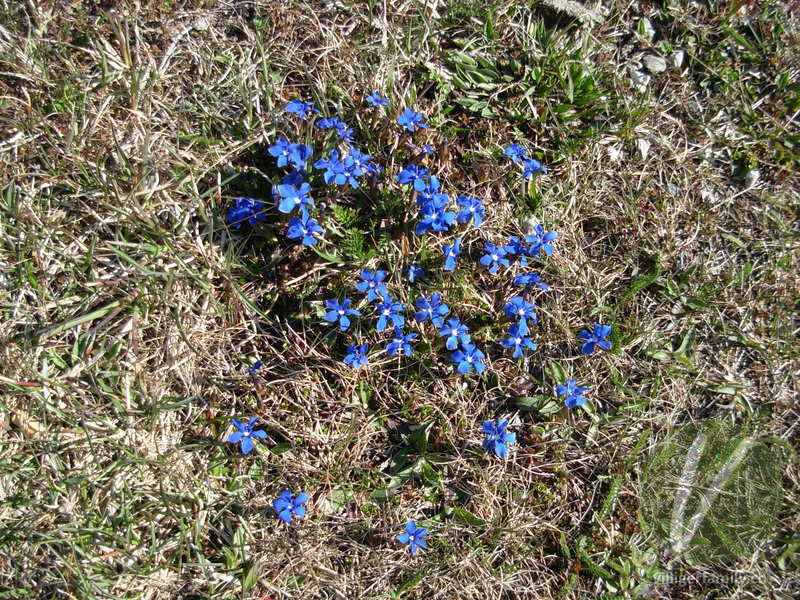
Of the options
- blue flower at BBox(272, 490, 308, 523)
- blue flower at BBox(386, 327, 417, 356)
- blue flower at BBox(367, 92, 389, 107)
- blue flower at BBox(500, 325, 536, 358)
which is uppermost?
blue flower at BBox(367, 92, 389, 107)

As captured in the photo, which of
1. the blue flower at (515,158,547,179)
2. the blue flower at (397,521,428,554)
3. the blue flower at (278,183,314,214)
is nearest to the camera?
the blue flower at (278,183,314,214)

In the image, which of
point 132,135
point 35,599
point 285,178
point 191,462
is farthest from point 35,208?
point 35,599

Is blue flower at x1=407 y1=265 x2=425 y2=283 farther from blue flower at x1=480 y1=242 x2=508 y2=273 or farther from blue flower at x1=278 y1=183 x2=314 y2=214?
blue flower at x1=278 y1=183 x2=314 y2=214

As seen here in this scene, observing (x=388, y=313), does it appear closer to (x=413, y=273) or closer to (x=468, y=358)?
(x=413, y=273)


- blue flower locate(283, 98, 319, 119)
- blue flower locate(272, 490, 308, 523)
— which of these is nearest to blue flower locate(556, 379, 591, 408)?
blue flower locate(272, 490, 308, 523)

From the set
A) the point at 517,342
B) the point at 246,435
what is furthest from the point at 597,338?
the point at 246,435

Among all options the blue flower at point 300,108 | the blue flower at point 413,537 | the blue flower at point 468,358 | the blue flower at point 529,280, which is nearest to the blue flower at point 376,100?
the blue flower at point 300,108

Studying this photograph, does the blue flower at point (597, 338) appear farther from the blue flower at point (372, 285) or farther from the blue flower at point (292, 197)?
the blue flower at point (292, 197)

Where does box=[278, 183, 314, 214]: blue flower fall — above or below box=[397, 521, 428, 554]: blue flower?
above

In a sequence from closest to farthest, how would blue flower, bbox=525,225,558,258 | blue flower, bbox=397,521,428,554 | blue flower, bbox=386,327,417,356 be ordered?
blue flower, bbox=397,521,428,554 < blue flower, bbox=386,327,417,356 < blue flower, bbox=525,225,558,258

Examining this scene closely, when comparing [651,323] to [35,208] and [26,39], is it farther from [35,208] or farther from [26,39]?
[26,39]
